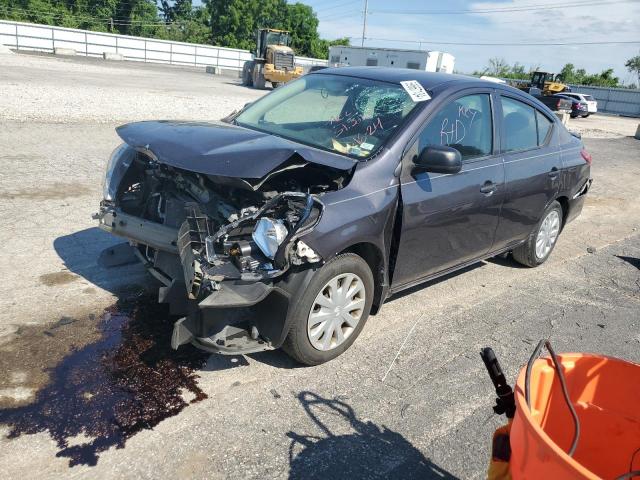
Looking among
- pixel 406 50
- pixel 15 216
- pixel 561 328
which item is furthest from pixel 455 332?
pixel 406 50

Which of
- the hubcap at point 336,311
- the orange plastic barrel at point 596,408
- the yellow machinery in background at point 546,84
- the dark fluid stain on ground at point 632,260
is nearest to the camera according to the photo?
the orange plastic barrel at point 596,408

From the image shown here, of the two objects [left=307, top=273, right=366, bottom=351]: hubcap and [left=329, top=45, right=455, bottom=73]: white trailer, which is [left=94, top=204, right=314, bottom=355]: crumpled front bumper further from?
[left=329, top=45, right=455, bottom=73]: white trailer

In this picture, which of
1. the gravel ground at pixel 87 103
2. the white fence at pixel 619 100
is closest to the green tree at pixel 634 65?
the white fence at pixel 619 100

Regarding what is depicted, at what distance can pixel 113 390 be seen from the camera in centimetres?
315

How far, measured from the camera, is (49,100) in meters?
13.3

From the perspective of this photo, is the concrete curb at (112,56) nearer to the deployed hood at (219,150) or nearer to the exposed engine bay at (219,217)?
the exposed engine bay at (219,217)

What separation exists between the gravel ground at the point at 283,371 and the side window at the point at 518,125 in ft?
4.55

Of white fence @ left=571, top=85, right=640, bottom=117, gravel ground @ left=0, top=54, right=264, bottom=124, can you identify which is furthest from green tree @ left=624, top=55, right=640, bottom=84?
gravel ground @ left=0, top=54, right=264, bottom=124

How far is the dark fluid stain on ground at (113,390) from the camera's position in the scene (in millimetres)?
2789

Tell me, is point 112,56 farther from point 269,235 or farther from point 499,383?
point 499,383

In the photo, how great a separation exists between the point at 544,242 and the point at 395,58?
35.1m

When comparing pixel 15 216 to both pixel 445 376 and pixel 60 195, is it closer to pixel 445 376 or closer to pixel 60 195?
pixel 60 195

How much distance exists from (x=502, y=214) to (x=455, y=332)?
47.0 inches

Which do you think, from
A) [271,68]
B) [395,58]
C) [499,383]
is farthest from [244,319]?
[395,58]
